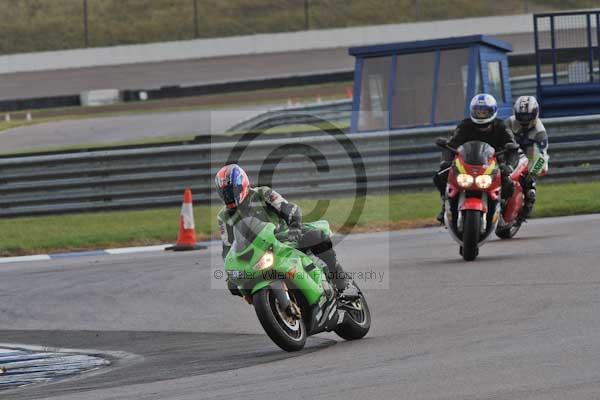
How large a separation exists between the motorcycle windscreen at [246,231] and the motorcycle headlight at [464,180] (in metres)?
4.72

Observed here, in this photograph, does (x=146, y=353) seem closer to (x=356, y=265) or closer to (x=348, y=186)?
(x=356, y=265)

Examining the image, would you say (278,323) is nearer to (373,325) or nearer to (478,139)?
(373,325)

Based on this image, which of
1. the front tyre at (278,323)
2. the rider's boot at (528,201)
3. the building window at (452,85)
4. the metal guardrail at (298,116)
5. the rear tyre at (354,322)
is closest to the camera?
the front tyre at (278,323)

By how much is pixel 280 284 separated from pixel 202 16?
49.6 meters

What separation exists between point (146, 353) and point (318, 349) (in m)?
1.31

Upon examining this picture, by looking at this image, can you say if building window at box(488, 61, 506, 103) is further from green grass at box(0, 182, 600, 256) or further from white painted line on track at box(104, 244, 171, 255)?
white painted line on track at box(104, 244, 171, 255)

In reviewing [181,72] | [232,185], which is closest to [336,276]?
[232,185]

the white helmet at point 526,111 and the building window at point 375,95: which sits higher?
the building window at point 375,95

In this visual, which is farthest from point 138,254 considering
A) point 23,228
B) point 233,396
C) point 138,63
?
point 138,63

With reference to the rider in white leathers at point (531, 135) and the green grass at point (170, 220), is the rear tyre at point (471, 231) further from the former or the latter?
the green grass at point (170, 220)

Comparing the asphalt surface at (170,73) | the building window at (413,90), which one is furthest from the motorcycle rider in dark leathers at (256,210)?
the asphalt surface at (170,73)

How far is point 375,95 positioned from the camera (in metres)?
23.8

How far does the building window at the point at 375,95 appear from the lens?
2342 cm

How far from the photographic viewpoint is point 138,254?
53.0 ft
